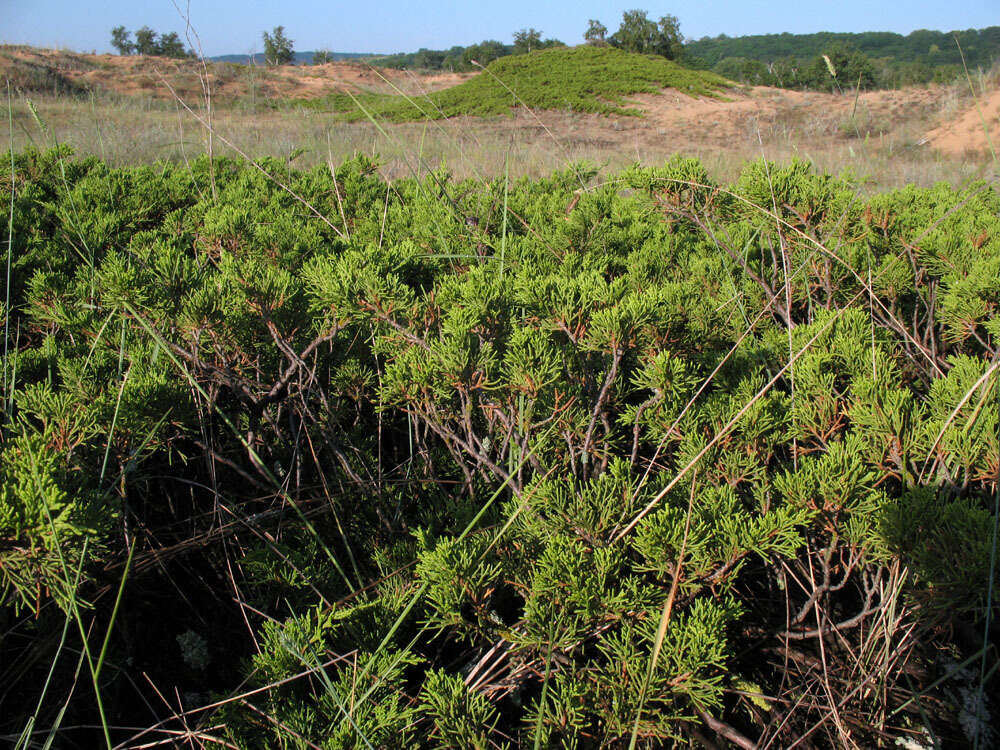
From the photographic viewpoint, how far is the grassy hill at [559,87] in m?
17.9

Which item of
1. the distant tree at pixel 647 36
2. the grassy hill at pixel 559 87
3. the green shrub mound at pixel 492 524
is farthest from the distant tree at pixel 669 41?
the green shrub mound at pixel 492 524

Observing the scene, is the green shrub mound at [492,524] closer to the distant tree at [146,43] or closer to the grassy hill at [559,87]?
the grassy hill at [559,87]

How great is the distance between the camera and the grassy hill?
17891 mm

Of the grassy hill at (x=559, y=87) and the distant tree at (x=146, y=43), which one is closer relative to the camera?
the grassy hill at (x=559, y=87)

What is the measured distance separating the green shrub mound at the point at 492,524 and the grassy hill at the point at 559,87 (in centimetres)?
1661

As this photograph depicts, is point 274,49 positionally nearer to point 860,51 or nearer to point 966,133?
point 966,133

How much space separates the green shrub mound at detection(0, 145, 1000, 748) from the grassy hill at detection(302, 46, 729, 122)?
54.5 ft

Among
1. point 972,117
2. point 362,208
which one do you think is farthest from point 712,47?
point 362,208

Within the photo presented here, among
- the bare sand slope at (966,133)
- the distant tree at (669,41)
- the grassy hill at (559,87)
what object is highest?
the distant tree at (669,41)

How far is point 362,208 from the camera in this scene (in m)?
3.48

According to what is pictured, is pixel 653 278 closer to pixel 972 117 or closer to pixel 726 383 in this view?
pixel 726 383

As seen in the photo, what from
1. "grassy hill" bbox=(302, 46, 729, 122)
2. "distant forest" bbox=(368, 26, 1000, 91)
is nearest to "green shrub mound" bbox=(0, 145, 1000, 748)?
"grassy hill" bbox=(302, 46, 729, 122)

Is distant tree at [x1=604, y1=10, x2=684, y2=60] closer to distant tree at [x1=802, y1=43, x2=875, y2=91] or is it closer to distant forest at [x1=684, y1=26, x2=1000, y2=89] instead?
distant forest at [x1=684, y1=26, x2=1000, y2=89]

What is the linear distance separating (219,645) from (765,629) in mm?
1247
